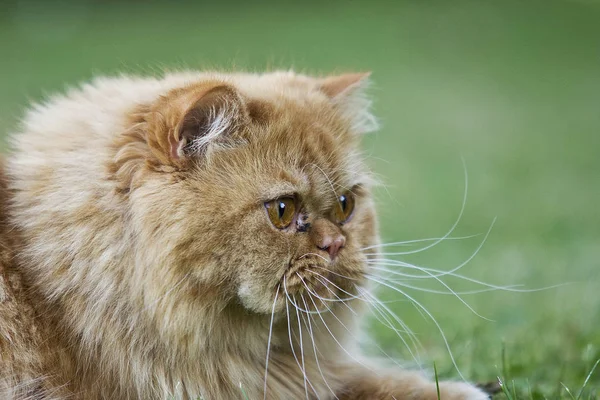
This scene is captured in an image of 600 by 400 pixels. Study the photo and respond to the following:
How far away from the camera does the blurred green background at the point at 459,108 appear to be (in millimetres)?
3195

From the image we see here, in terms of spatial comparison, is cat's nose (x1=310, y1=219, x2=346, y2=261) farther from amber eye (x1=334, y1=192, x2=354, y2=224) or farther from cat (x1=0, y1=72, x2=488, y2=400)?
amber eye (x1=334, y1=192, x2=354, y2=224)

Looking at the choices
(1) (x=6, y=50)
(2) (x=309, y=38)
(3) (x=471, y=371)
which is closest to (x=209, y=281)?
(3) (x=471, y=371)

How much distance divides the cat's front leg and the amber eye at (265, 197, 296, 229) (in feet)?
2.25

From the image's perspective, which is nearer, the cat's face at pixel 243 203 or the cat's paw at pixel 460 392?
the cat's face at pixel 243 203

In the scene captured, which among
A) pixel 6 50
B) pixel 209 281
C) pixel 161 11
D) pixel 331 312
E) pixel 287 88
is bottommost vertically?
pixel 331 312

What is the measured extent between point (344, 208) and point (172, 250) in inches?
25.8

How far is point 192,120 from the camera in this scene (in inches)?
80.3

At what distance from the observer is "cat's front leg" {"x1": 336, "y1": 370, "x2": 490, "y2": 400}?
2316mm

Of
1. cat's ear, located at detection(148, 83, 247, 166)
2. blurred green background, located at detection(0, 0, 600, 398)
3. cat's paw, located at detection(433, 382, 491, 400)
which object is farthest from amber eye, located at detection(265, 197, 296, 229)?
cat's paw, located at detection(433, 382, 491, 400)

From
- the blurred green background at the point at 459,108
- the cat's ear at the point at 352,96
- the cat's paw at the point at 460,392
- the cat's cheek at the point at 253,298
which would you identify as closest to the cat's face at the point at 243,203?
the cat's cheek at the point at 253,298

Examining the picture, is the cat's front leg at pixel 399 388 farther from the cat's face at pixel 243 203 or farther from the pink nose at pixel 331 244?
the pink nose at pixel 331 244

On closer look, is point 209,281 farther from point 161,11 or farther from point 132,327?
point 161,11

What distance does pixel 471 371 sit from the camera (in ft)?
9.14

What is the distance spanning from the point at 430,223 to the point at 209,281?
Result: 363 cm
